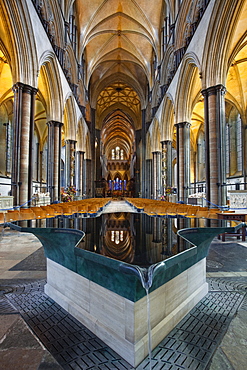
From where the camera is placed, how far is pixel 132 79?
2922cm

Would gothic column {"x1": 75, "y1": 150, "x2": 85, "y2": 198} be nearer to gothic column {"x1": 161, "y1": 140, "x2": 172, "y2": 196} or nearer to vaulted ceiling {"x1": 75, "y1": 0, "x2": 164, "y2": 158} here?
gothic column {"x1": 161, "y1": 140, "x2": 172, "y2": 196}

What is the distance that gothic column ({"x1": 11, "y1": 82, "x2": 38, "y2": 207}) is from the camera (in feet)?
28.5

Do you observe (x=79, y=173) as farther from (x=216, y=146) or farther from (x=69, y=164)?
(x=216, y=146)

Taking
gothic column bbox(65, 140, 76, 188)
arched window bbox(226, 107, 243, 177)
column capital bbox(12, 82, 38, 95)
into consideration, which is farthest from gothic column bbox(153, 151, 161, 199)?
column capital bbox(12, 82, 38, 95)

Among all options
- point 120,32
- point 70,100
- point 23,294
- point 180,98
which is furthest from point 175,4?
point 23,294

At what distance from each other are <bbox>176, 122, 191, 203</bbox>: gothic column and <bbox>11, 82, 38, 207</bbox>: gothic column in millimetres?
8851

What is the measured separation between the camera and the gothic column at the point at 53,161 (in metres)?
12.8

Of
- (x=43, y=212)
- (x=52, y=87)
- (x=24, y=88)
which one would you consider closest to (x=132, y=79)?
(x=52, y=87)

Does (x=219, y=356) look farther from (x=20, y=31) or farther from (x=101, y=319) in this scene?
(x=20, y=31)

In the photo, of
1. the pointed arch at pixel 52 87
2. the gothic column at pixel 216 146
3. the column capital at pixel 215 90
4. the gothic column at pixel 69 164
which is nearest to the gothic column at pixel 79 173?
the gothic column at pixel 69 164

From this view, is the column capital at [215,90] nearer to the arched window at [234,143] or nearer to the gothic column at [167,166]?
the gothic column at [167,166]

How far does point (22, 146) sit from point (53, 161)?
13.9ft

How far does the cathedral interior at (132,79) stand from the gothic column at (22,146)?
42 millimetres

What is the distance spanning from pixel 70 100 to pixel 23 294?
16.4 m
